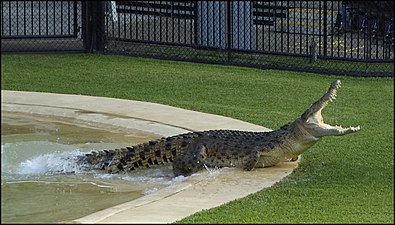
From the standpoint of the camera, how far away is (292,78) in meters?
14.2

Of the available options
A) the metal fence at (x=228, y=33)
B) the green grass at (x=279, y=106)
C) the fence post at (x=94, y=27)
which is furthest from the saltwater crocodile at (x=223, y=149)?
the fence post at (x=94, y=27)

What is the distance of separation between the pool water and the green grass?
0.77 meters

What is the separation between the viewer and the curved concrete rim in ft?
23.7

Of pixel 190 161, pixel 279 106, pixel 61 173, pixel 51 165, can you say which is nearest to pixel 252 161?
pixel 190 161

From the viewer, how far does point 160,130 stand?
10.6 metres

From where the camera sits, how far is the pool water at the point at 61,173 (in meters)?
7.74

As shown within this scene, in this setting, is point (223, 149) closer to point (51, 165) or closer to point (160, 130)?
point (51, 165)

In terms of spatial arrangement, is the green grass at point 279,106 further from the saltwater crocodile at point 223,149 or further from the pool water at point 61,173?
the pool water at point 61,173

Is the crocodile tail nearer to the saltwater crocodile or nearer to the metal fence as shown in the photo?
the saltwater crocodile

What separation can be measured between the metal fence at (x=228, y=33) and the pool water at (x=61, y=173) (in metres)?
4.75

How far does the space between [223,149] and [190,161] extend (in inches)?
11.4

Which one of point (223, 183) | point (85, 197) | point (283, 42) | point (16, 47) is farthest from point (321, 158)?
point (16, 47)

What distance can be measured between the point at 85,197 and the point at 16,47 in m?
8.78

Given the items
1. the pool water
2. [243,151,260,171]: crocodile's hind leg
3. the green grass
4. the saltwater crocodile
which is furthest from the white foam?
[243,151,260,171]: crocodile's hind leg
